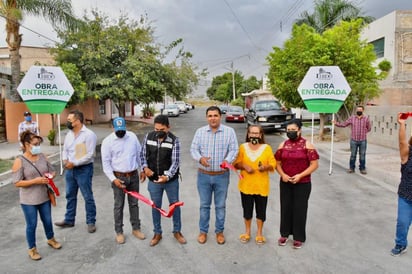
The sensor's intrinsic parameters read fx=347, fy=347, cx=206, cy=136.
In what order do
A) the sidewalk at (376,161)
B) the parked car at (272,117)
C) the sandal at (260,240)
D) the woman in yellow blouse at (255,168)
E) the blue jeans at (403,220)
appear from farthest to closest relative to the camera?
the parked car at (272,117) < the sidewalk at (376,161) < the sandal at (260,240) < the woman in yellow blouse at (255,168) < the blue jeans at (403,220)

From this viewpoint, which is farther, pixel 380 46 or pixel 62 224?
pixel 380 46

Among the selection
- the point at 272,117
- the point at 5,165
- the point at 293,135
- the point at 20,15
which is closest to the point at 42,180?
the point at 293,135

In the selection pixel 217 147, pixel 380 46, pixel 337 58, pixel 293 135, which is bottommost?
pixel 217 147

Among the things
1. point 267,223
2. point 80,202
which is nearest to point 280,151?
point 267,223

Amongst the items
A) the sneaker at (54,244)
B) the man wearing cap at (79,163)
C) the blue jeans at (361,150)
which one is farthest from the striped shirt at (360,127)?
the sneaker at (54,244)

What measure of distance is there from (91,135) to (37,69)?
5.42 m

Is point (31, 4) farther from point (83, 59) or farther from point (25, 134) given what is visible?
point (25, 134)

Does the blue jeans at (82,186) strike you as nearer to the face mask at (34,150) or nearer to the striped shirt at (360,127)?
the face mask at (34,150)

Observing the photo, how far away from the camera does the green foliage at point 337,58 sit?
13.2 m

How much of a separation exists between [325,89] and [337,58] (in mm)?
4602

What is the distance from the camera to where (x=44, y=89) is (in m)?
9.50

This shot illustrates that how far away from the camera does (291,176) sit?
4305 mm

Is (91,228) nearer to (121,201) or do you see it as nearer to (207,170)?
(121,201)

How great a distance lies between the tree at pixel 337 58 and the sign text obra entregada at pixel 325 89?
3.88m
